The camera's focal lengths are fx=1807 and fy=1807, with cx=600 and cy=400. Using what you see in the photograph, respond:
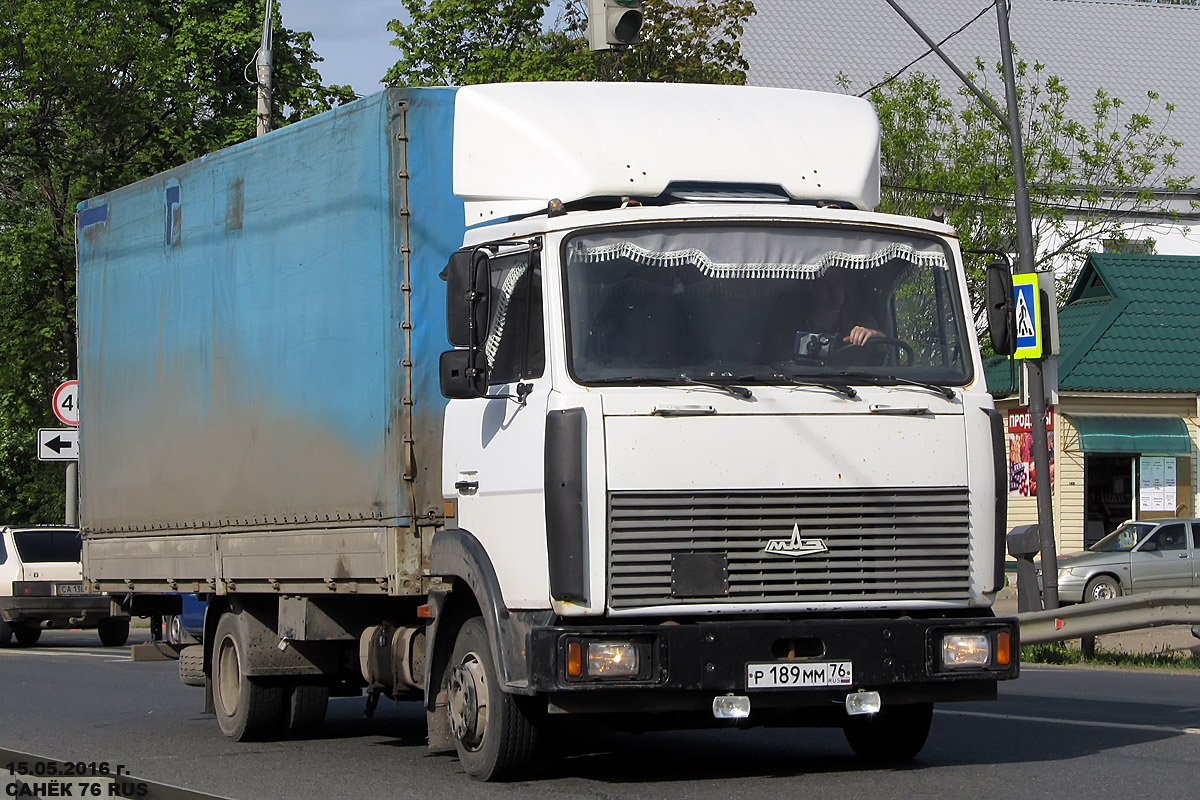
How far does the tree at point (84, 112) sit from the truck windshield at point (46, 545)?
21.7 ft

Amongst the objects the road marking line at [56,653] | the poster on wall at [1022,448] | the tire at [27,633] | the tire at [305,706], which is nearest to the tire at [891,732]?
the tire at [305,706]

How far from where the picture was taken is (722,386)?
27.0 feet

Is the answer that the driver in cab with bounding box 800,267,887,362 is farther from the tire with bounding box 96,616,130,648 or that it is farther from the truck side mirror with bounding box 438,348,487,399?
the tire with bounding box 96,616,130,648

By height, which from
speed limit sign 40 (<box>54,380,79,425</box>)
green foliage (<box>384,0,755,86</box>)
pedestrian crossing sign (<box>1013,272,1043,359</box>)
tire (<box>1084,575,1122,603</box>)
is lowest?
tire (<box>1084,575,1122,603</box>)

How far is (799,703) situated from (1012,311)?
2.34 meters

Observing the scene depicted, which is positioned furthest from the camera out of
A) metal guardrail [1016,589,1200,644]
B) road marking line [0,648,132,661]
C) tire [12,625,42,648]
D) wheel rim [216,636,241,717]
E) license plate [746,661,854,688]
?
tire [12,625,42,648]

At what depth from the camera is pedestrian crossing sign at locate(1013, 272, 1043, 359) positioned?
18578 millimetres

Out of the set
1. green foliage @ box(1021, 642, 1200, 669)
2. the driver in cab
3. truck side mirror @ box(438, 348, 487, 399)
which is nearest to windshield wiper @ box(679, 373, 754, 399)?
the driver in cab

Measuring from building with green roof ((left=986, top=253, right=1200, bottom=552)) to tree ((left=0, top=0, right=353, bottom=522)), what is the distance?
14.1 metres

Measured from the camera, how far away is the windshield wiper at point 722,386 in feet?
26.9

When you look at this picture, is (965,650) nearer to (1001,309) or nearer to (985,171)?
(1001,309)

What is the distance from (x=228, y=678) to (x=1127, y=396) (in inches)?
916

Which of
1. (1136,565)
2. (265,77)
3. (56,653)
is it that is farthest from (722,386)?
(1136,565)

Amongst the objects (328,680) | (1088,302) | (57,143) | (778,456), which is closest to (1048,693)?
(328,680)
